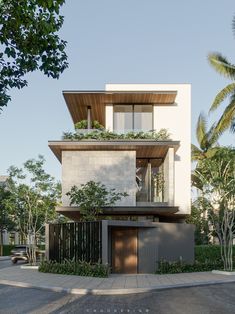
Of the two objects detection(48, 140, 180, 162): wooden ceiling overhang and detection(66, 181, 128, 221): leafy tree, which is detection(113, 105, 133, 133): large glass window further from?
detection(66, 181, 128, 221): leafy tree

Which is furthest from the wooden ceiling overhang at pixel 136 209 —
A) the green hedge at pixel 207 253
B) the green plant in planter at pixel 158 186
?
the green hedge at pixel 207 253

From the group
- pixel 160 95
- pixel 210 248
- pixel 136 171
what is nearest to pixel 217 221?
pixel 210 248

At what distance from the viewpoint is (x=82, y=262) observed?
22.4 m

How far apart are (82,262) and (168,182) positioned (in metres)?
7.63

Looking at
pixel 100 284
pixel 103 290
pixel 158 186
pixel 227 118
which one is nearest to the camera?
pixel 103 290

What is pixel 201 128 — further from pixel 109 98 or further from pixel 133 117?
pixel 109 98

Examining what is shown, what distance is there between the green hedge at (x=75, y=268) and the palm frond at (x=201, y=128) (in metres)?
23.8

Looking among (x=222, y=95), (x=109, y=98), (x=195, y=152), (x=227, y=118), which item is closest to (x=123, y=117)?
(x=109, y=98)

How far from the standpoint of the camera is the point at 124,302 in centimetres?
1395

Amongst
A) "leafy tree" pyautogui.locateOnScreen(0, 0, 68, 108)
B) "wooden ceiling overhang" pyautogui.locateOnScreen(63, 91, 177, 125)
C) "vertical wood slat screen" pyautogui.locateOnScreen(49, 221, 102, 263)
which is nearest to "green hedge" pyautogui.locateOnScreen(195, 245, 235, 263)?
"vertical wood slat screen" pyautogui.locateOnScreen(49, 221, 102, 263)

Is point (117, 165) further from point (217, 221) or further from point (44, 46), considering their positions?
point (44, 46)

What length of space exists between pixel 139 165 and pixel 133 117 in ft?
10.5

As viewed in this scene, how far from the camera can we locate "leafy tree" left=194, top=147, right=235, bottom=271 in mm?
25469

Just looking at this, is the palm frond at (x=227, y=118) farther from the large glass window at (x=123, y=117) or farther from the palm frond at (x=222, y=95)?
the large glass window at (x=123, y=117)
